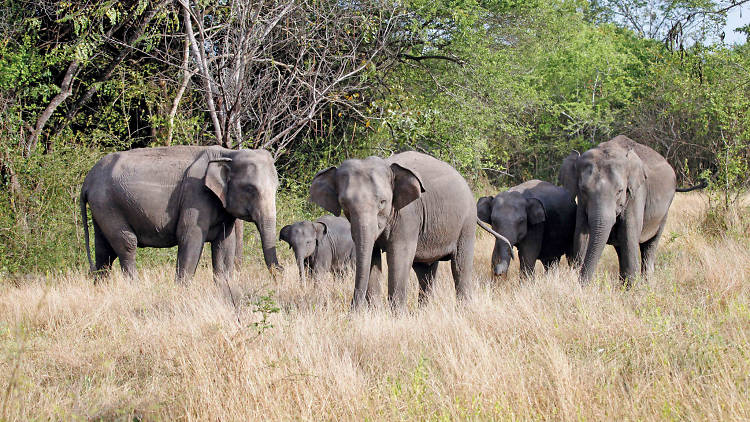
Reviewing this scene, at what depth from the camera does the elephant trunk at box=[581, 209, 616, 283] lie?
8.15 metres

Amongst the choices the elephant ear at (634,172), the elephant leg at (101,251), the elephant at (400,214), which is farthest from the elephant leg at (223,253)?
the elephant ear at (634,172)

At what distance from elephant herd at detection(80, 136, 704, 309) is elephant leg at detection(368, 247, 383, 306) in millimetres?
12

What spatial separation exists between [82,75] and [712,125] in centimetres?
1908

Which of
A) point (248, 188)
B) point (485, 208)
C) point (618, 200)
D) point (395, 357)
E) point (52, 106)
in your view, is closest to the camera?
point (395, 357)

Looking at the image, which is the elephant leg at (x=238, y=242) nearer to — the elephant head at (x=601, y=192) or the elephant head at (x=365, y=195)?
the elephant head at (x=365, y=195)

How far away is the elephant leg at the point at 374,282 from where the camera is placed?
22.4 feet

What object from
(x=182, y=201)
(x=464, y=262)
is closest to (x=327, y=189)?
(x=464, y=262)

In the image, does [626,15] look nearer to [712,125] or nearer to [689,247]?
[712,125]

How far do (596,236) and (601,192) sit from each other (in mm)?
498

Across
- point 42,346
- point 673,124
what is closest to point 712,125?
point 673,124

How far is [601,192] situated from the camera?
8.21 metres

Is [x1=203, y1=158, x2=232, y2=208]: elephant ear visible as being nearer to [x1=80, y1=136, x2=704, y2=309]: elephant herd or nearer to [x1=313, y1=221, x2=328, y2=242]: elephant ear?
[x1=80, y1=136, x2=704, y2=309]: elephant herd

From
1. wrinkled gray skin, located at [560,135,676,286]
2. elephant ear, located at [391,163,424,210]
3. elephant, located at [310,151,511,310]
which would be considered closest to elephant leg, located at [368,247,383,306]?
elephant, located at [310,151,511,310]

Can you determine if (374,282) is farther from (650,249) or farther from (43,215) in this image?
(43,215)
